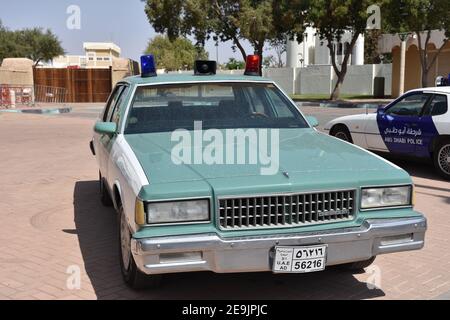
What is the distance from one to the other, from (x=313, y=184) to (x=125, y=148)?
1.65 meters

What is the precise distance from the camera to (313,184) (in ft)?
12.4

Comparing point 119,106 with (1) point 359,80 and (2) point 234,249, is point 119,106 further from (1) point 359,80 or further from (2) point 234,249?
(1) point 359,80

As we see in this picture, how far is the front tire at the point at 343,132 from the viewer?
34.9 feet

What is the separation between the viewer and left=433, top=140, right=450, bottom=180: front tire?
29.1 ft

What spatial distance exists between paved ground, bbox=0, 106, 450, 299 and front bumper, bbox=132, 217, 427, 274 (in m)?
0.68

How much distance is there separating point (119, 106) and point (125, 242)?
5.82 ft

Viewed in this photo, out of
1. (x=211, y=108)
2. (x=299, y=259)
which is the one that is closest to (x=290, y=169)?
(x=299, y=259)

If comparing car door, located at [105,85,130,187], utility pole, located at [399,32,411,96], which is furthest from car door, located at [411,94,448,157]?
utility pole, located at [399,32,411,96]

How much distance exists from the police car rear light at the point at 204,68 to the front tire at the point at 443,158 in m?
4.69

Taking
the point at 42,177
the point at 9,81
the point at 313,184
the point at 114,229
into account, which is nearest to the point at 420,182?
the point at 114,229

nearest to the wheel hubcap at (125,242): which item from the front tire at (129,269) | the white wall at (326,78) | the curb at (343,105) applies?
the front tire at (129,269)

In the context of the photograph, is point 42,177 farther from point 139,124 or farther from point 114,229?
point 139,124

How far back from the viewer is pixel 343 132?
10.8 m

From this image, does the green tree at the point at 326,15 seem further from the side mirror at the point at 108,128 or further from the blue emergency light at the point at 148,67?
the side mirror at the point at 108,128
